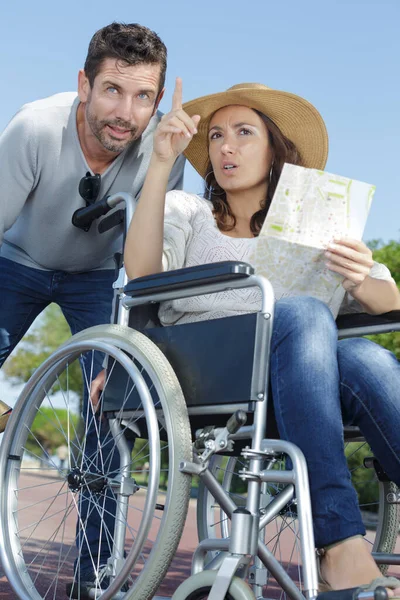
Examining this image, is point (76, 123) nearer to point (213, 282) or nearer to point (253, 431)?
point (213, 282)

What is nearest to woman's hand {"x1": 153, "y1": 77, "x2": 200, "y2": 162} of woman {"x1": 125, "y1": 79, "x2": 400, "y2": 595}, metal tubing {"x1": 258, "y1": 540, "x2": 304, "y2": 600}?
woman {"x1": 125, "y1": 79, "x2": 400, "y2": 595}

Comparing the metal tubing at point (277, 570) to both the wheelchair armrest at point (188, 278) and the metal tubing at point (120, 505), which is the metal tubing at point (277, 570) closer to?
the metal tubing at point (120, 505)

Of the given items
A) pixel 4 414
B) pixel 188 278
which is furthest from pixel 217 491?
pixel 4 414

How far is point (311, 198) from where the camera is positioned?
2.48 metres

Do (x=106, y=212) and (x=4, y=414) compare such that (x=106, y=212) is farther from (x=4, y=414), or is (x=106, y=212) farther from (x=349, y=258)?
(x=349, y=258)

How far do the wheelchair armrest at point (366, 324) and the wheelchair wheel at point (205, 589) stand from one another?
0.95m

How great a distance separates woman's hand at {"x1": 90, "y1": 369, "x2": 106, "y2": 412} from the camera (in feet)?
9.45

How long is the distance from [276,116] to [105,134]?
2.44 feet

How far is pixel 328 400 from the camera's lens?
87.2 inches

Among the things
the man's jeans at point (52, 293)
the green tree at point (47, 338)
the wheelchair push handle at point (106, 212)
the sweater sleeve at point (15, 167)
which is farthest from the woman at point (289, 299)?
the green tree at point (47, 338)

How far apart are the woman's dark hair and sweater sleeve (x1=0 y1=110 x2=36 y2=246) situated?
774 mm

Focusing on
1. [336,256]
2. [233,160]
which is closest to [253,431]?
[336,256]

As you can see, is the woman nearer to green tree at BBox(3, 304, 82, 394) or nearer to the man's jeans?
the man's jeans

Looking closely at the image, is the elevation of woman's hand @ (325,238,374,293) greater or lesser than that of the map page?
lesser
